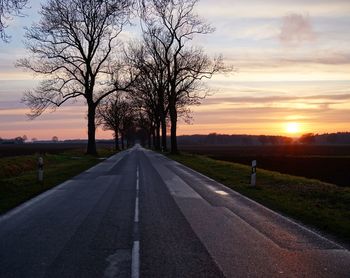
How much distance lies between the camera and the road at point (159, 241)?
284 inches

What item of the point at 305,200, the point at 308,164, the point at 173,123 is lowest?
the point at 308,164

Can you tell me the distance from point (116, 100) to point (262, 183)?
2740 inches

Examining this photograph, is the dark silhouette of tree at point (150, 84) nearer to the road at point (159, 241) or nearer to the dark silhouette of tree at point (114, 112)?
the dark silhouette of tree at point (114, 112)

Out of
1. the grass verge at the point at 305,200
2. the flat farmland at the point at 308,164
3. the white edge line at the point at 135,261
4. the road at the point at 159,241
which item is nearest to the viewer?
the white edge line at the point at 135,261

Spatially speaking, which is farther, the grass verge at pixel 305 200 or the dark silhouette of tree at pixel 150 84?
the dark silhouette of tree at pixel 150 84

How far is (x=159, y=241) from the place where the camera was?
30.0ft

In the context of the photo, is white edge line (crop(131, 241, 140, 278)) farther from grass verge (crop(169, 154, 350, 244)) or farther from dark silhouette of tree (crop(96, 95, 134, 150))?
dark silhouette of tree (crop(96, 95, 134, 150))

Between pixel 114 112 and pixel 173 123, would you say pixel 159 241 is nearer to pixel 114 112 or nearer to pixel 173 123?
pixel 173 123

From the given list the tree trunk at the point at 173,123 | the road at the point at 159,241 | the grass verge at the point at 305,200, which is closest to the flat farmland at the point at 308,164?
the tree trunk at the point at 173,123

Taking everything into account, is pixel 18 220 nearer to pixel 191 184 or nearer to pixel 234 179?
pixel 191 184

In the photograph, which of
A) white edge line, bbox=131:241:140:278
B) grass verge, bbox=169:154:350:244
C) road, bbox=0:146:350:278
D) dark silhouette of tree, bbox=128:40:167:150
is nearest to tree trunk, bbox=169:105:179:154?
dark silhouette of tree, bbox=128:40:167:150

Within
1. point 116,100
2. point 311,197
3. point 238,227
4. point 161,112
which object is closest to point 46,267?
point 238,227

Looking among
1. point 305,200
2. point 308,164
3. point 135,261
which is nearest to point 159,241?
point 135,261

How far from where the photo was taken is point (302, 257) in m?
8.08
